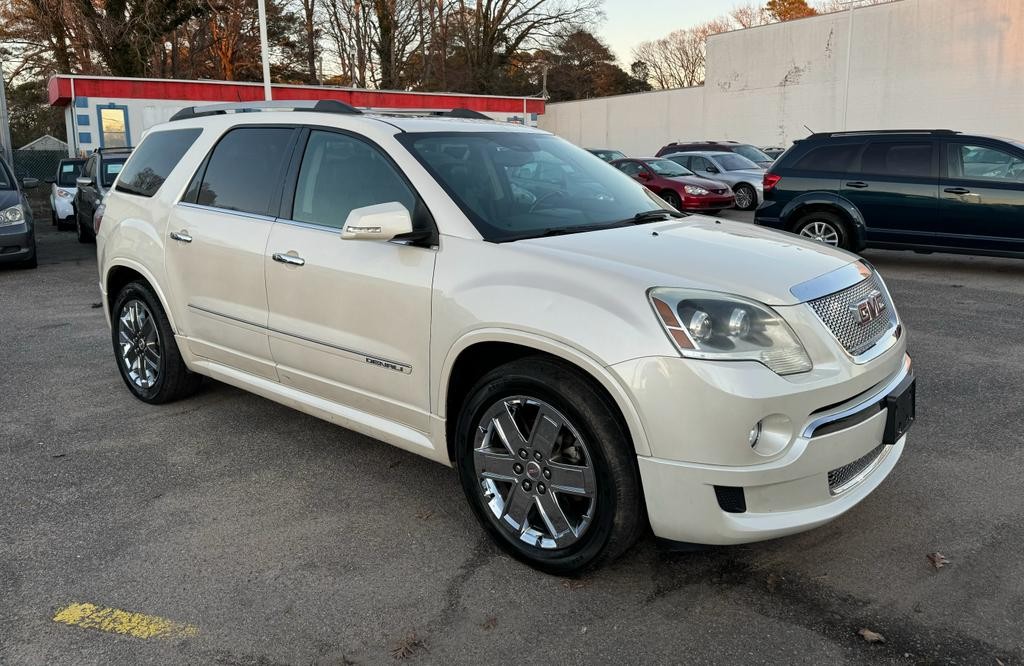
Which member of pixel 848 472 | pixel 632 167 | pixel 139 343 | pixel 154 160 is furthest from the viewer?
pixel 632 167

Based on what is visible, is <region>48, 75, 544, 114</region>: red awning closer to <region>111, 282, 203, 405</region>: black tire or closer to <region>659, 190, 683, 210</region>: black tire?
<region>659, 190, 683, 210</region>: black tire

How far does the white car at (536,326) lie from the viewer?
285cm

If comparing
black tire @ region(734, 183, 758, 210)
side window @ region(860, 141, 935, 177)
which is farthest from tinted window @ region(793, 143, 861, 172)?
black tire @ region(734, 183, 758, 210)

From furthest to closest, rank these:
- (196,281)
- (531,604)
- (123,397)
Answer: (123,397), (196,281), (531,604)

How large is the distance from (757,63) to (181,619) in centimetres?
4375

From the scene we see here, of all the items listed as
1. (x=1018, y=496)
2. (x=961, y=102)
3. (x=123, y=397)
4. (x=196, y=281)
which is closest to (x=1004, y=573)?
(x=1018, y=496)

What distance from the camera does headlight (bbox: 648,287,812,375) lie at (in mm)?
2830

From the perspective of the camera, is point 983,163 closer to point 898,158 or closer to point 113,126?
point 898,158

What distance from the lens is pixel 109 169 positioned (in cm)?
1384

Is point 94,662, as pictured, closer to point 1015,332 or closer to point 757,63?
point 1015,332

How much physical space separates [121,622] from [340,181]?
7.05 feet

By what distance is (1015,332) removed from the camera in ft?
23.4

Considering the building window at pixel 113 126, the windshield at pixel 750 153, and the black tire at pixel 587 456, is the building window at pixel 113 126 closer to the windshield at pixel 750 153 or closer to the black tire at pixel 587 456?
the windshield at pixel 750 153

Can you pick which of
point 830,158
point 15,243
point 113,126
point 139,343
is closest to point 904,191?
point 830,158
